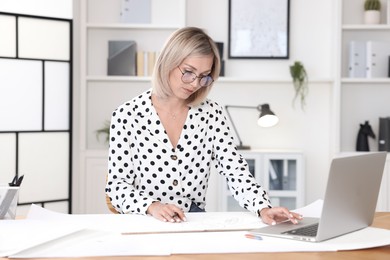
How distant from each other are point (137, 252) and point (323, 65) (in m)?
3.72

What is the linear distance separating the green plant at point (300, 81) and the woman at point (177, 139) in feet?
7.58

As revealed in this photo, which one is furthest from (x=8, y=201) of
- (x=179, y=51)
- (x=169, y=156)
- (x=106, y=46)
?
(x=106, y=46)

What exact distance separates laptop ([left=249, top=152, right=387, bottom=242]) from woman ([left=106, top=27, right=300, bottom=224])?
0.43 metres

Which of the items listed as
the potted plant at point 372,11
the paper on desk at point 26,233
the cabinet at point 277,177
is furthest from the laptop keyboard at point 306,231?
the potted plant at point 372,11

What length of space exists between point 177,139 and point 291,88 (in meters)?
2.63

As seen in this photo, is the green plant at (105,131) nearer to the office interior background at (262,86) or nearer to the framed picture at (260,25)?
the office interior background at (262,86)

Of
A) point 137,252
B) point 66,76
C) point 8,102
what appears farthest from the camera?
point 66,76

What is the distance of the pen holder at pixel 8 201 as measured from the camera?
6.81ft

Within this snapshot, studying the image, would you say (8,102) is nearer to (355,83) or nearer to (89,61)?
(89,61)

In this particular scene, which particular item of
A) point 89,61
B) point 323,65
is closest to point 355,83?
point 323,65

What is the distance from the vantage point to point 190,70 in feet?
8.23

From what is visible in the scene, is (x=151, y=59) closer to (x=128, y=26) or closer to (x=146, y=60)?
(x=146, y=60)

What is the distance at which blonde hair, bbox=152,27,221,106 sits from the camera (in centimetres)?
251

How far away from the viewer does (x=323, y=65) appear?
5.16 m
